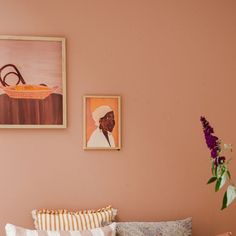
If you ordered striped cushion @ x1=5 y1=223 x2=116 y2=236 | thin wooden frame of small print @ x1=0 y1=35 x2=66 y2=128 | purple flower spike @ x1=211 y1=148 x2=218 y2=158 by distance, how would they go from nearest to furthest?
purple flower spike @ x1=211 y1=148 x2=218 y2=158 < striped cushion @ x1=5 y1=223 x2=116 y2=236 < thin wooden frame of small print @ x1=0 y1=35 x2=66 y2=128

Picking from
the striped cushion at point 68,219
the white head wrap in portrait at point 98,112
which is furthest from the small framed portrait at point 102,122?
the striped cushion at point 68,219

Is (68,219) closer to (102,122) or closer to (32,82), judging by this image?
(102,122)

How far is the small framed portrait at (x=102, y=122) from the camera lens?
8.68 feet

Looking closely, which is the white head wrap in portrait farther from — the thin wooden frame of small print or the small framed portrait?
the thin wooden frame of small print

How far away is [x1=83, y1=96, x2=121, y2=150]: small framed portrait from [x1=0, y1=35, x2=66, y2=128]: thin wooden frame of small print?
0.16m

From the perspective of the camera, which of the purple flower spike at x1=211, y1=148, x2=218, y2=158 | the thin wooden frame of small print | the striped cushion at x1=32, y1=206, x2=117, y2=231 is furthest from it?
the thin wooden frame of small print

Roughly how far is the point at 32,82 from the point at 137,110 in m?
0.68

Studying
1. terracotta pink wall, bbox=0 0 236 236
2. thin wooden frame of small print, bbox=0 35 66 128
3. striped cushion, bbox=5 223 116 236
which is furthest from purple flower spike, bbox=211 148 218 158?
thin wooden frame of small print, bbox=0 35 66 128

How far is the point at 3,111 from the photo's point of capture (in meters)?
2.55

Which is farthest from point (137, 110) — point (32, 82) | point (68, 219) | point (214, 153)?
point (214, 153)

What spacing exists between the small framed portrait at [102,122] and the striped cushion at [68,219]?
406 mm

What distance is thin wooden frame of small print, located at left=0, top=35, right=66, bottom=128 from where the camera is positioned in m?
2.56

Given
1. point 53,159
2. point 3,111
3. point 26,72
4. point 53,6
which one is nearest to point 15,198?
point 53,159

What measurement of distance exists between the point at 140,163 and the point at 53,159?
548 millimetres
